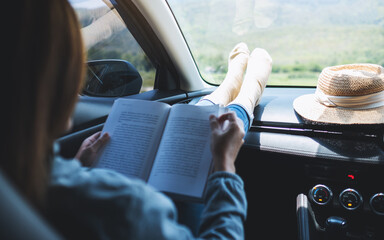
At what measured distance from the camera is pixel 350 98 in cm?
124

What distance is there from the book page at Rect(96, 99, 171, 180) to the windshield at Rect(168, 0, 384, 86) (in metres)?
0.86

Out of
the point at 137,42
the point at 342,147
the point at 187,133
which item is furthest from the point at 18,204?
the point at 137,42

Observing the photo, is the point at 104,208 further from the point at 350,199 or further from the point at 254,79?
the point at 254,79

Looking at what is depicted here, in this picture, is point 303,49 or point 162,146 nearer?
point 162,146

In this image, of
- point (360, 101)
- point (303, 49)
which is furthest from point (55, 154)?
point (303, 49)

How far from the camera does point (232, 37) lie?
1.96 meters

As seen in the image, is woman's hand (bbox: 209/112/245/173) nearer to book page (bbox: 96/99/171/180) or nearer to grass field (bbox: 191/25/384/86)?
book page (bbox: 96/99/171/180)

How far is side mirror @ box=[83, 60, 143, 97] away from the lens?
1.33m

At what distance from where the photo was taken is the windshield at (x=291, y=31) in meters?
1.66

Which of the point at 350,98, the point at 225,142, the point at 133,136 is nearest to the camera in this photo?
the point at 225,142

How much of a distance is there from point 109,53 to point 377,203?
50.2 inches

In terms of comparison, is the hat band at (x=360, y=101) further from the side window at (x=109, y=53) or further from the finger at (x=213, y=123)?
the side window at (x=109, y=53)

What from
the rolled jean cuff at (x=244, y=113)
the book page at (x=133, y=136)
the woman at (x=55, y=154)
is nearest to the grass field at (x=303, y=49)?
the rolled jean cuff at (x=244, y=113)

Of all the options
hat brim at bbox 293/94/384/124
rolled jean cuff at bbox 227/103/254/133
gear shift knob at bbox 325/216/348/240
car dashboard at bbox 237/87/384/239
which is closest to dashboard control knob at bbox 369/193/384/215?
car dashboard at bbox 237/87/384/239
